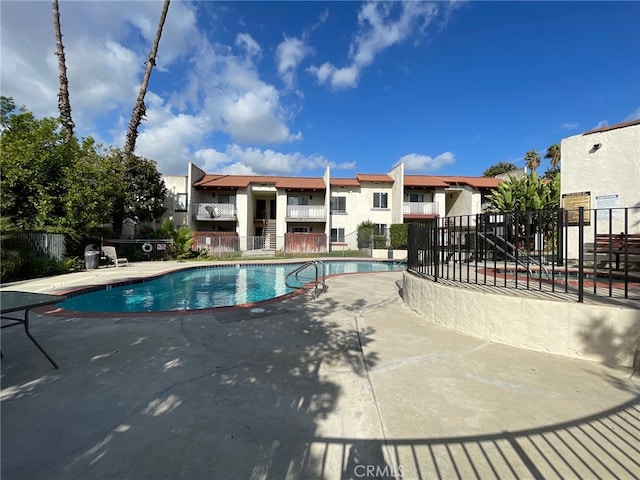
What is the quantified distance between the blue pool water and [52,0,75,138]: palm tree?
1185 cm

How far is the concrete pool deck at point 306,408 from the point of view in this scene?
2045mm

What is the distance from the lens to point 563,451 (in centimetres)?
217

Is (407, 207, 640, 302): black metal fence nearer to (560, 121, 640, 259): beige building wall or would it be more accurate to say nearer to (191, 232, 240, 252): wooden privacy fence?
(560, 121, 640, 259): beige building wall

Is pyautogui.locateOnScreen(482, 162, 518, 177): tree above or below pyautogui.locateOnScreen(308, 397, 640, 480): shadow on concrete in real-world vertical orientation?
above

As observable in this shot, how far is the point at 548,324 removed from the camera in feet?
13.2

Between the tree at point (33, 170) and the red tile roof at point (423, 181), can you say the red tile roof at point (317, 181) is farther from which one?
the tree at point (33, 170)

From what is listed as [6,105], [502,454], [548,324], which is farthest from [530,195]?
[6,105]

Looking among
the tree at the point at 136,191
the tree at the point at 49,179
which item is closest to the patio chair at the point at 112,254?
the tree at the point at 49,179

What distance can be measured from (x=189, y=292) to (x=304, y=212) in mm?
16799

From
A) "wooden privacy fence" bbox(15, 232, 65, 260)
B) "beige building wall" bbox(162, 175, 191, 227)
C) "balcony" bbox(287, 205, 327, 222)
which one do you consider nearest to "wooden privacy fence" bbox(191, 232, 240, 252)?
"beige building wall" bbox(162, 175, 191, 227)

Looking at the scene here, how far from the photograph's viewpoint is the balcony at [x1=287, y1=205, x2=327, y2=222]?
2658cm


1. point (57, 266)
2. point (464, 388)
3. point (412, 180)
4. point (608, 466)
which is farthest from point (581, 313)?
point (412, 180)

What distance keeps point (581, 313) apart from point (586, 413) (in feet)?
5.49

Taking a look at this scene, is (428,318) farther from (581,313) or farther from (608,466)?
(608,466)
